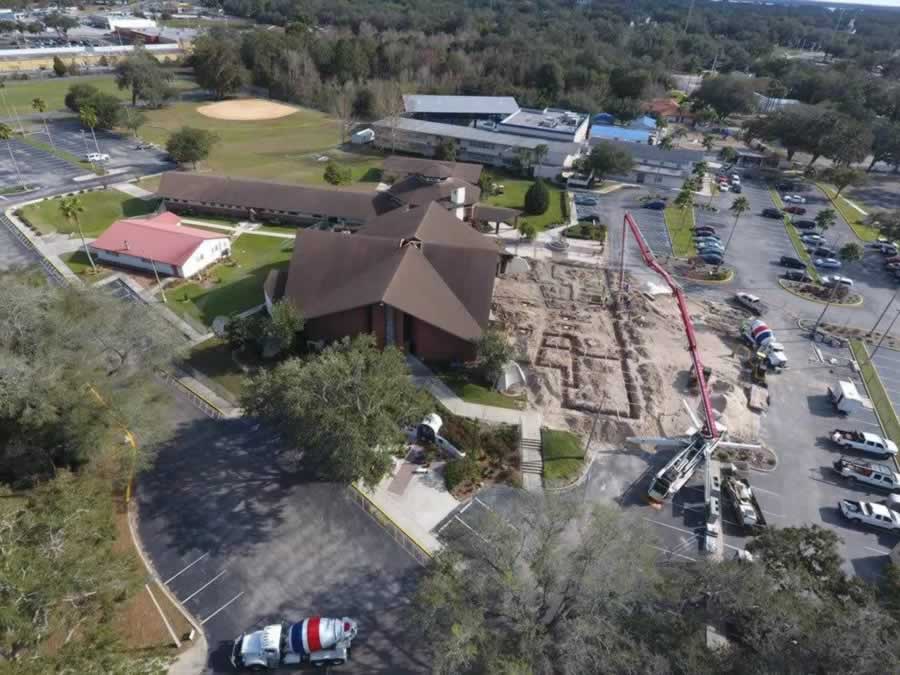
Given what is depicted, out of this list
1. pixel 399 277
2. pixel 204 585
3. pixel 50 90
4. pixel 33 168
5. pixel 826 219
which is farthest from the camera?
pixel 50 90

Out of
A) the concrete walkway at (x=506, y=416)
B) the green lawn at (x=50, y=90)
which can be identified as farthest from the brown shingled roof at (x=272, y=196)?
the green lawn at (x=50, y=90)

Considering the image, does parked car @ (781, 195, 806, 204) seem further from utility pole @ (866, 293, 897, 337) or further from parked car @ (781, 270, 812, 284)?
utility pole @ (866, 293, 897, 337)

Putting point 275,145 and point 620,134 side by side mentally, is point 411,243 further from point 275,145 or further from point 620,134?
point 620,134

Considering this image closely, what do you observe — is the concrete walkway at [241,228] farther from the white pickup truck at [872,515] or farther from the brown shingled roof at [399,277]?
the white pickup truck at [872,515]

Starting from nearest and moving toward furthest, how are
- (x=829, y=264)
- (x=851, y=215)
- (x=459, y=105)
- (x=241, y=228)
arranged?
1. (x=829, y=264)
2. (x=241, y=228)
3. (x=851, y=215)
4. (x=459, y=105)

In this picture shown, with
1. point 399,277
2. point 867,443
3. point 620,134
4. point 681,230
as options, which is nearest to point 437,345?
point 399,277

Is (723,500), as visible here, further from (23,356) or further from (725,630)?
(23,356)
